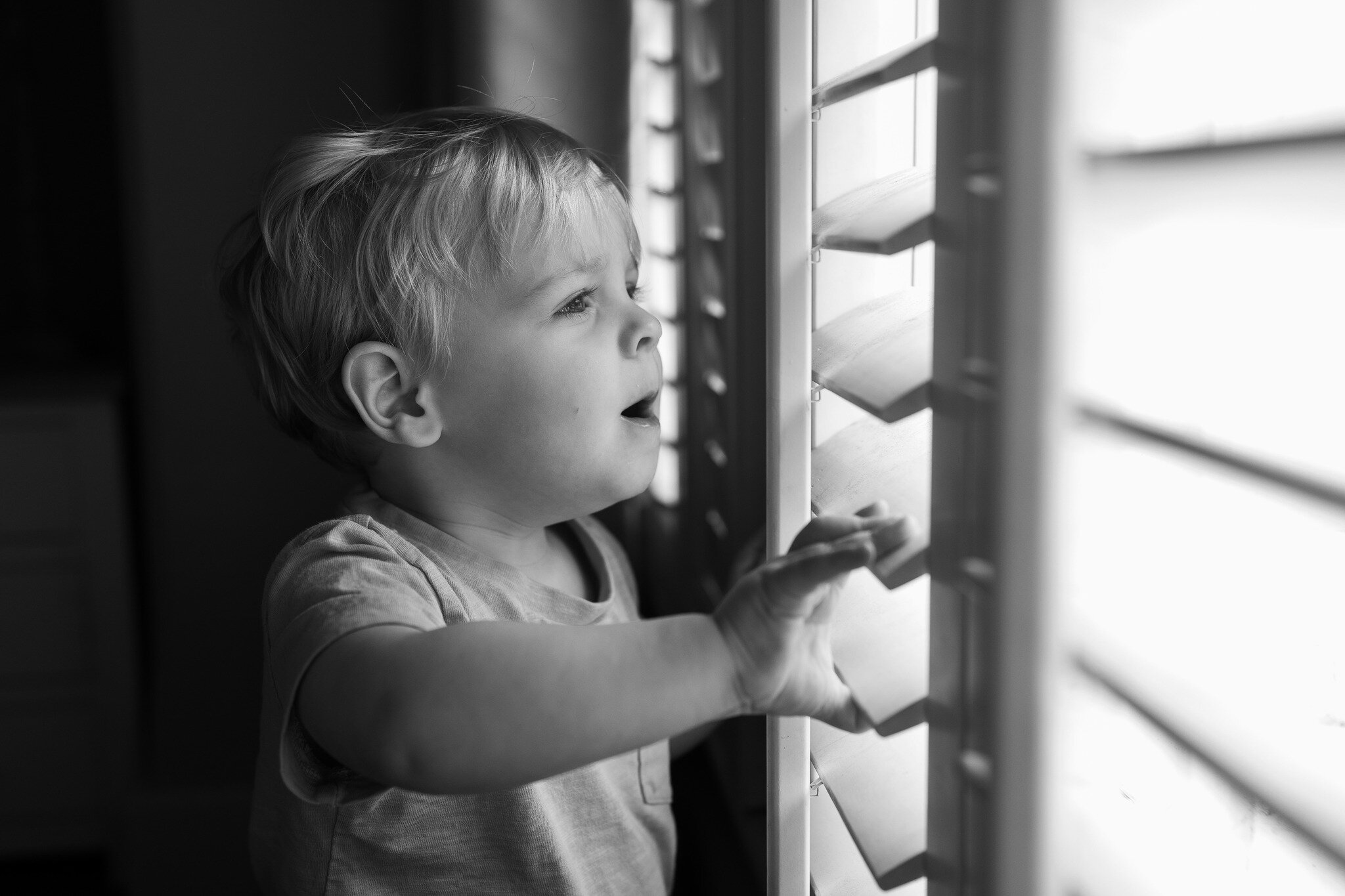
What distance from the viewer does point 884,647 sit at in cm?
62

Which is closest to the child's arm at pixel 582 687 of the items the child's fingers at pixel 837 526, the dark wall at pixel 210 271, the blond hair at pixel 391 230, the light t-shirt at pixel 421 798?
the child's fingers at pixel 837 526

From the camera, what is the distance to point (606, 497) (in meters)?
0.87

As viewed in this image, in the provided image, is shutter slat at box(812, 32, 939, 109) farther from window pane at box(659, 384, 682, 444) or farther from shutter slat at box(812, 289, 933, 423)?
window pane at box(659, 384, 682, 444)

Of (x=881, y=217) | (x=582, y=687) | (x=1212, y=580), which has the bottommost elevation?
(x=582, y=687)

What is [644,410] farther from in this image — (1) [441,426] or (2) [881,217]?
(2) [881,217]

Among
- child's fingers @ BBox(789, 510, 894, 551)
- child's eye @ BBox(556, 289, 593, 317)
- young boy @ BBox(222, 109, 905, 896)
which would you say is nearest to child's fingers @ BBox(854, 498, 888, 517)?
child's fingers @ BBox(789, 510, 894, 551)

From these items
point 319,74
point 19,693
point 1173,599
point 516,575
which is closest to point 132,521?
point 19,693

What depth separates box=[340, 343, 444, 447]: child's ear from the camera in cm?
84

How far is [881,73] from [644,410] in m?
0.39

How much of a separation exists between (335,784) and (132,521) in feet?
5.88

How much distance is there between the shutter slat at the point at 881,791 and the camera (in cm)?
57

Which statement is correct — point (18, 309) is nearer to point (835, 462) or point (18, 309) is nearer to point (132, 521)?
point (132, 521)

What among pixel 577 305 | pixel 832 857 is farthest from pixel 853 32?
pixel 832 857

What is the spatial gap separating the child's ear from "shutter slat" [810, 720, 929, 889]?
1.14ft
